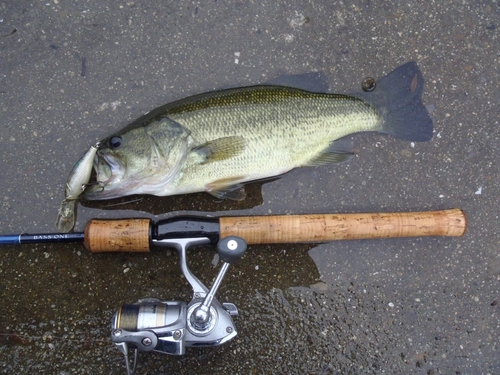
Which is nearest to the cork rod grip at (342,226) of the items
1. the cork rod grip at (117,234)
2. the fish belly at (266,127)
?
the fish belly at (266,127)

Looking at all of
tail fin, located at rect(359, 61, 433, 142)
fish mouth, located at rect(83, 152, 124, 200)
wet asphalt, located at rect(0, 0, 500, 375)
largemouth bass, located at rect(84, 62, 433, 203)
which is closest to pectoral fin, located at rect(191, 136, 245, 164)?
largemouth bass, located at rect(84, 62, 433, 203)

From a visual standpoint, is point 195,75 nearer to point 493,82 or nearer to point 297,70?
point 297,70

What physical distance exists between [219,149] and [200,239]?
0.55 m

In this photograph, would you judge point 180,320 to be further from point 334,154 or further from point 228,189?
point 334,154

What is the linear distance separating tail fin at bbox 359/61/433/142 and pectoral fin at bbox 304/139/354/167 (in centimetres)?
27

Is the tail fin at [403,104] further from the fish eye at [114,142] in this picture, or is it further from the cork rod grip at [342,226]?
the fish eye at [114,142]

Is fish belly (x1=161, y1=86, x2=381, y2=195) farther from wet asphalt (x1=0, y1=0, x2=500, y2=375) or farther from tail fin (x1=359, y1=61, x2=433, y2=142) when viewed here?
wet asphalt (x1=0, y1=0, x2=500, y2=375)

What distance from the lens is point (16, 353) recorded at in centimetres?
273

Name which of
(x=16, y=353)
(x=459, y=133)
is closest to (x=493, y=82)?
(x=459, y=133)

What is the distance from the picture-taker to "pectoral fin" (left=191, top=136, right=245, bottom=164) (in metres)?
2.61

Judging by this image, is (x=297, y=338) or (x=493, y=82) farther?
(x=493, y=82)

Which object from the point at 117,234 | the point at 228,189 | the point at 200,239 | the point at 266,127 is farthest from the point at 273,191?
the point at 117,234

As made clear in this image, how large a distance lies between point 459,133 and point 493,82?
1.50 ft

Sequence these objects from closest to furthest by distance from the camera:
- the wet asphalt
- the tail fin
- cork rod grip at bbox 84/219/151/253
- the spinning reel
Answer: the spinning reel < cork rod grip at bbox 84/219/151/253 < the wet asphalt < the tail fin
